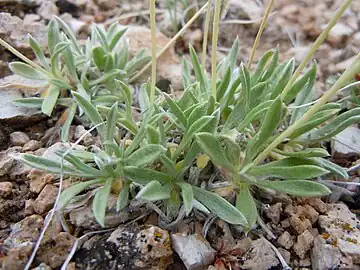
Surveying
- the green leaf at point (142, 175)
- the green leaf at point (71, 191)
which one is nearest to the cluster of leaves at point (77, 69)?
the green leaf at point (71, 191)

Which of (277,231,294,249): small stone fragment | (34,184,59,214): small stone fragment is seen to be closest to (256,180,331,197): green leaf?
(277,231,294,249): small stone fragment

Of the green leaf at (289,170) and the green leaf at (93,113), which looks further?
the green leaf at (93,113)

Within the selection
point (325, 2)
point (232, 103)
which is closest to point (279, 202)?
point (232, 103)

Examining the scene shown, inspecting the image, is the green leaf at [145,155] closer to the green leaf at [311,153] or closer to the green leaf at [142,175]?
the green leaf at [142,175]

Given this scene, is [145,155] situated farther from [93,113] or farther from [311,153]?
[311,153]

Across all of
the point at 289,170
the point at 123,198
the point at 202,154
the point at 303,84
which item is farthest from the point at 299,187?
the point at 123,198

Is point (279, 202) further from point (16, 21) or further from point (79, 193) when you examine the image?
point (16, 21)
